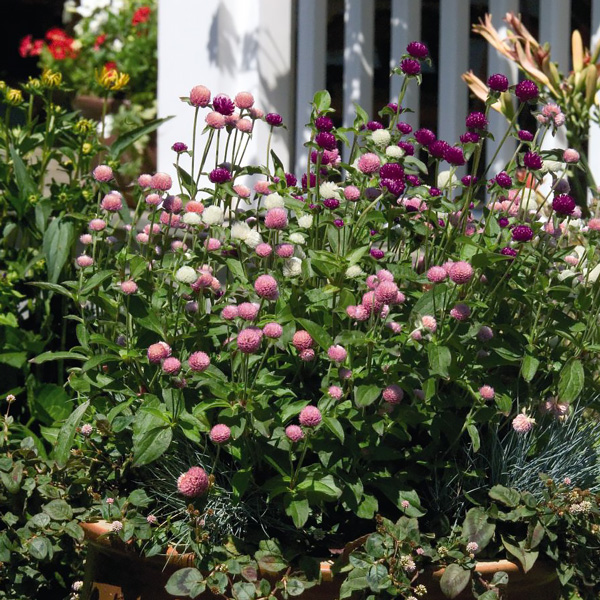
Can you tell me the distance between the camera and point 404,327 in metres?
1.96

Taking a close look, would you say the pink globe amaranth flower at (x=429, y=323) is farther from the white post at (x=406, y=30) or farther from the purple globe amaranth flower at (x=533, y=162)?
the white post at (x=406, y=30)

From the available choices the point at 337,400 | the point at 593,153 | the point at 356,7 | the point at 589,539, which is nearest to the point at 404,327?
the point at 337,400

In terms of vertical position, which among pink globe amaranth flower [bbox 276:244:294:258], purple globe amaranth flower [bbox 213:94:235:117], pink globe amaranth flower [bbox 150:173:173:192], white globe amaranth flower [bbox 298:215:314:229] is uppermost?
purple globe amaranth flower [bbox 213:94:235:117]

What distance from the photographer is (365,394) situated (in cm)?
183

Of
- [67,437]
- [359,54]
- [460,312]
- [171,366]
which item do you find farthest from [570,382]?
[359,54]

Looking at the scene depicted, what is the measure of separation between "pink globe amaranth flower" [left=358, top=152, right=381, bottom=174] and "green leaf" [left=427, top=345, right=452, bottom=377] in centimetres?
34

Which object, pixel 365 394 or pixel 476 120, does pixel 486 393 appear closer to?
pixel 365 394

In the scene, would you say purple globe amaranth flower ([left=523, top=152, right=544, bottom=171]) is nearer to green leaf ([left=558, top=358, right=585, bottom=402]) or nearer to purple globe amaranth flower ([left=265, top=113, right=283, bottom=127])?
green leaf ([left=558, top=358, right=585, bottom=402])

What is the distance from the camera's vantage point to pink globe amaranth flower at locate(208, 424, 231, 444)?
1.77 m

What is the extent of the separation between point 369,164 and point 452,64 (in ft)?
6.93

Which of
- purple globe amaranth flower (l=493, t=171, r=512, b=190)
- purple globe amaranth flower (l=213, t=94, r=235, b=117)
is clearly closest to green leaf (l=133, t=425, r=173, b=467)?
purple globe amaranth flower (l=213, t=94, r=235, b=117)

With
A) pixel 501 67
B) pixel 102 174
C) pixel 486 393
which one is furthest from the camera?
pixel 501 67

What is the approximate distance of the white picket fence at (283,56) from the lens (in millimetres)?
3896

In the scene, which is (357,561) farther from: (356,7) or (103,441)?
(356,7)
